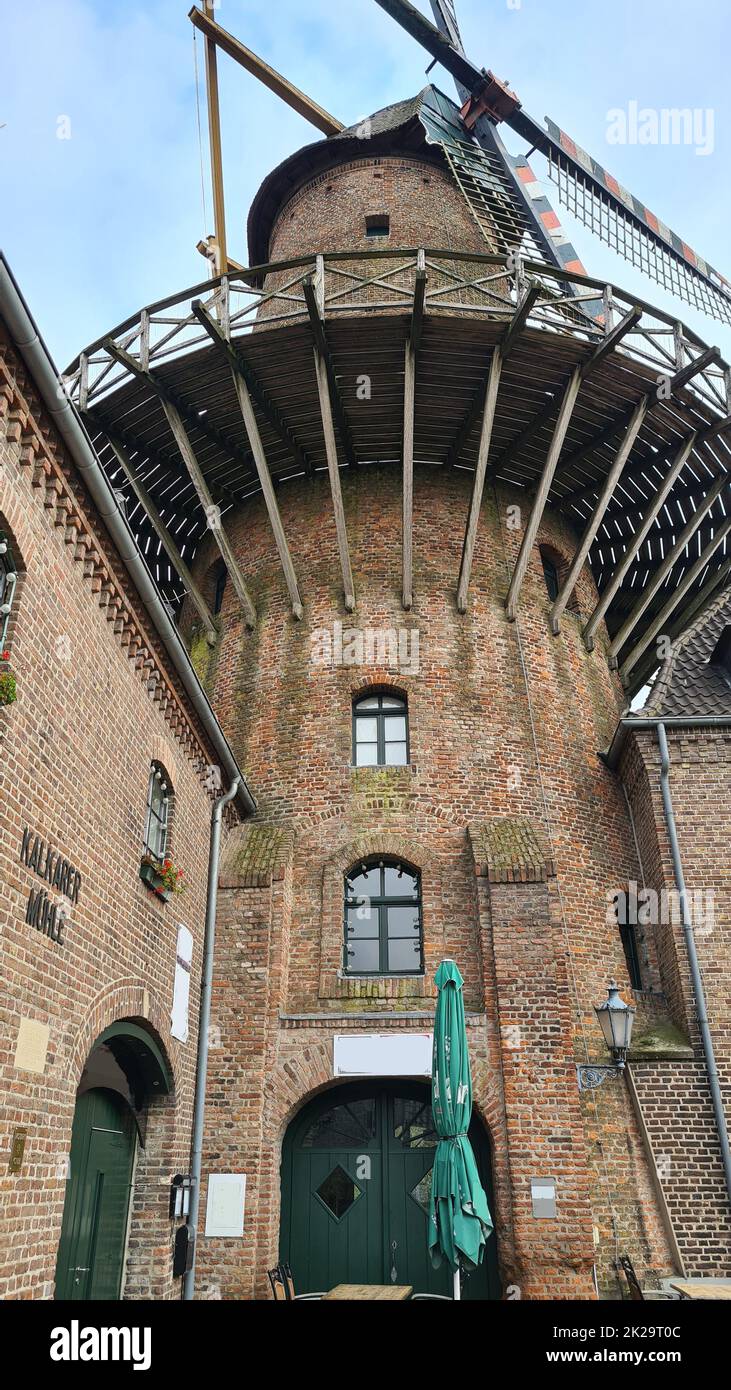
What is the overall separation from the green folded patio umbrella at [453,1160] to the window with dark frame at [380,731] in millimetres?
4159

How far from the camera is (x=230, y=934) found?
11430 millimetres

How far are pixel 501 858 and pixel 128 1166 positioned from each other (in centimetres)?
517

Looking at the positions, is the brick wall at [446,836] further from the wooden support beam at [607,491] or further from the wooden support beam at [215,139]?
the wooden support beam at [215,139]

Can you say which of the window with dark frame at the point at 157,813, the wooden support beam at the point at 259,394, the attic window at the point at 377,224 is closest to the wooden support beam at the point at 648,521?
the wooden support beam at the point at 259,394

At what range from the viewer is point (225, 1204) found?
10039 mm

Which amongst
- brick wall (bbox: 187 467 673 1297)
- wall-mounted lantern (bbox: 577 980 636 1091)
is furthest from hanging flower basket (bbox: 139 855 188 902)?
wall-mounted lantern (bbox: 577 980 636 1091)

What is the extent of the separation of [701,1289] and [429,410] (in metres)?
11.2

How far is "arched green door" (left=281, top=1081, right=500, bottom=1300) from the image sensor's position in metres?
10.4

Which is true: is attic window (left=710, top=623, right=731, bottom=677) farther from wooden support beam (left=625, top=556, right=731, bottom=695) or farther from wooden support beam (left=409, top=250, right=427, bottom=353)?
wooden support beam (left=409, top=250, right=427, bottom=353)

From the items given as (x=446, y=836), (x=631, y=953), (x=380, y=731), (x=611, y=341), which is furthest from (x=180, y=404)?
(x=631, y=953)

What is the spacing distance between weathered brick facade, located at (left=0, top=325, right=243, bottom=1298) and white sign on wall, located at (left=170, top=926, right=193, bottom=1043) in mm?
148
